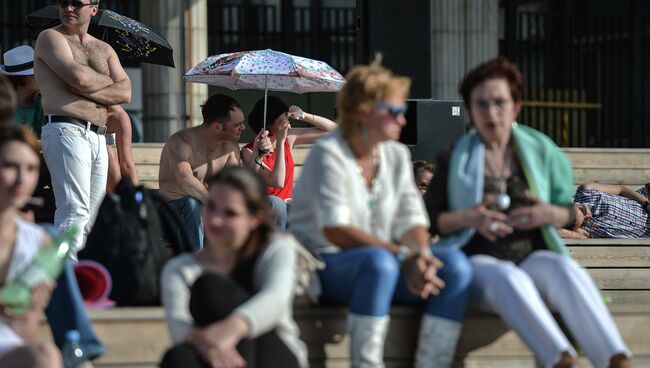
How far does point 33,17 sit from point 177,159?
254cm

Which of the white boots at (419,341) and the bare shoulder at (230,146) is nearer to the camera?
the white boots at (419,341)

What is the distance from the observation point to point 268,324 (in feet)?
15.7

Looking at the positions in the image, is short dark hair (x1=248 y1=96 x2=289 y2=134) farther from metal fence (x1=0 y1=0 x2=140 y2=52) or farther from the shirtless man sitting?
metal fence (x1=0 y1=0 x2=140 y2=52)

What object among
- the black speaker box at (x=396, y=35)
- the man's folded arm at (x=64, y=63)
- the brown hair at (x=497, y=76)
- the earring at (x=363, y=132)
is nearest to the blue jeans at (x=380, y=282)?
the earring at (x=363, y=132)

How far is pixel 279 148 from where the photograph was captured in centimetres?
924

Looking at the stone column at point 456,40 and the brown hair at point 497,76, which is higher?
the stone column at point 456,40

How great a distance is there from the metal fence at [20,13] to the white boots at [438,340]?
434 inches

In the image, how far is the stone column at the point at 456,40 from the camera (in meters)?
16.3

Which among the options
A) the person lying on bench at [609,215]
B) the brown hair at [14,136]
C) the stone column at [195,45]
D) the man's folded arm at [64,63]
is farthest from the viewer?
the stone column at [195,45]

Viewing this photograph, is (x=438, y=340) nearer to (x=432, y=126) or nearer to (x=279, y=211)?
(x=279, y=211)

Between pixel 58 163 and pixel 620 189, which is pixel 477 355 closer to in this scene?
pixel 58 163

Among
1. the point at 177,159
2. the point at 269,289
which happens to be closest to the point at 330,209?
the point at 269,289

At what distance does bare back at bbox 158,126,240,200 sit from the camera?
8758 millimetres

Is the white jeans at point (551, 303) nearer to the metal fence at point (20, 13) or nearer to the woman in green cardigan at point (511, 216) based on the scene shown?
the woman in green cardigan at point (511, 216)
